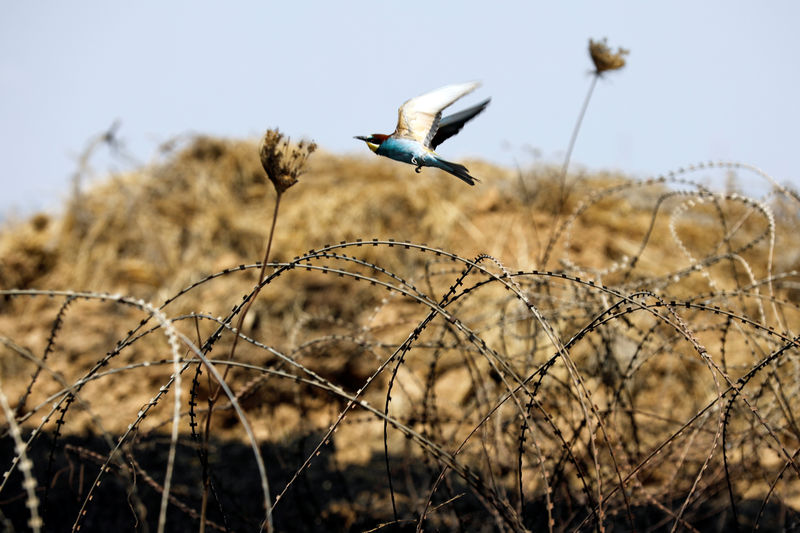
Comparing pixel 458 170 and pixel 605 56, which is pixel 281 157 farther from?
pixel 605 56

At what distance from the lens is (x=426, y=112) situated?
116cm

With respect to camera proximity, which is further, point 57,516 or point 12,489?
point 12,489

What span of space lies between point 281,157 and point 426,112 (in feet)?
1.13

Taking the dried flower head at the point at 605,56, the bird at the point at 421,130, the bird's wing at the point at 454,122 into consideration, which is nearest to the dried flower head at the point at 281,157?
the bird at the point at 421,130

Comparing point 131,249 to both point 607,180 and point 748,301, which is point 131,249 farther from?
point 748,301

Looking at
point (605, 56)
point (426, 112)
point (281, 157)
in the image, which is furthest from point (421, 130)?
point (605, 56)

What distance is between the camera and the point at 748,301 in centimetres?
524

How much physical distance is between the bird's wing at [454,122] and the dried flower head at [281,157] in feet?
0.91

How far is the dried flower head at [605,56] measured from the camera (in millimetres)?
2205

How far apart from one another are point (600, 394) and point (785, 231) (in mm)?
2860

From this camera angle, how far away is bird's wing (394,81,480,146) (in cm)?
114

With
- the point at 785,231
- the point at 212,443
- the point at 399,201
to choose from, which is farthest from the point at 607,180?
the point at 212,443

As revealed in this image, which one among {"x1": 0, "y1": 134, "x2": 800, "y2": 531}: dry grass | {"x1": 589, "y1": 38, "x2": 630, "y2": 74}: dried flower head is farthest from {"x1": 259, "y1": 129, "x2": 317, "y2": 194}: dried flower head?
{"x1": 0, "y1": 134, "x2": 800, "y2": 531}: dry grass

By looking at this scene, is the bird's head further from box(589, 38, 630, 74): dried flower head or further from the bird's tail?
box(589, 38, 630, 74): dried flower head
